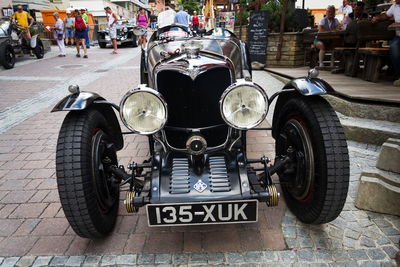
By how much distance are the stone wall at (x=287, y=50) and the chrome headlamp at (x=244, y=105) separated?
6518 millimetres

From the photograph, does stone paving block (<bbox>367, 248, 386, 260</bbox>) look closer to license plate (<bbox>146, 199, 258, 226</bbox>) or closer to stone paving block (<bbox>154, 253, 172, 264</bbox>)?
license plate (<bbox>146, 199, 258, 226</bbox>)

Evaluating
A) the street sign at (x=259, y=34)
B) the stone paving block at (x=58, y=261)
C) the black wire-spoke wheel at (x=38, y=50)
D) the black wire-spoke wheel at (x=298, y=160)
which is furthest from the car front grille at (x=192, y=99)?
the black wire-spoke wheel at (x=38, y=50)

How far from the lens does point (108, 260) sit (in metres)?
2.00

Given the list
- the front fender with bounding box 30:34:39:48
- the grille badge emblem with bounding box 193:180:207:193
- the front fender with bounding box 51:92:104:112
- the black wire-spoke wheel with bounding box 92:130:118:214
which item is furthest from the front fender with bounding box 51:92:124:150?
the front fender with bounding box 30:34:39:48

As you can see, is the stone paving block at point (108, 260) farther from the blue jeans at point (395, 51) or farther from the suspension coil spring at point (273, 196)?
the blue jeans at point (395, 51)

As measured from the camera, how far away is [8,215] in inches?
99.3

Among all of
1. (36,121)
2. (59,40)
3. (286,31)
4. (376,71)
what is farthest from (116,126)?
(59,40)

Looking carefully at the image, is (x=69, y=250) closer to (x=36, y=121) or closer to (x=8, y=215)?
(x=8, y=215)

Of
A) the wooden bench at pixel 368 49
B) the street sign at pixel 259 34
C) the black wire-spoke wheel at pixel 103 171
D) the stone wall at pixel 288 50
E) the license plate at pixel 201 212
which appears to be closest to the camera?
the license plate at pixel 201 212

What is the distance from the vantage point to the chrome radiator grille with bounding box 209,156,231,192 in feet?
6.29

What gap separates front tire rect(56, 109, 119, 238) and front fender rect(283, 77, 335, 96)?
143cm

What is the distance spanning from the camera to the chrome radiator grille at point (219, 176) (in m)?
1.92

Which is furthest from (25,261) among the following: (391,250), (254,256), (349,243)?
(391,250)

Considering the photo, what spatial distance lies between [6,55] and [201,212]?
984 cm
